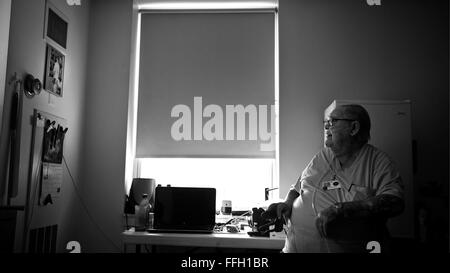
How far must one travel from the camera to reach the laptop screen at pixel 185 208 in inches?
97.4

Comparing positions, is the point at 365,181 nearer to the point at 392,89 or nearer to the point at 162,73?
the point at 392,89

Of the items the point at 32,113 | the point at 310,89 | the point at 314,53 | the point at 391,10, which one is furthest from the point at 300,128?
the point at 32,113

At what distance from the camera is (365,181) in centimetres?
145

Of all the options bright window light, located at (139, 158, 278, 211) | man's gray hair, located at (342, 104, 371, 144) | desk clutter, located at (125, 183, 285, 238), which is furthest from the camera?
bright window light, located at (139, 158, 278, 211)

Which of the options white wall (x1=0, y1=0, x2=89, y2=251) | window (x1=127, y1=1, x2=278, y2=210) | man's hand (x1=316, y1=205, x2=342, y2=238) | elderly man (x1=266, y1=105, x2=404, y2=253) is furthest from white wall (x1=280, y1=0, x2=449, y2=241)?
white wall (x1=0, y1=0, x2=89, y2=251)

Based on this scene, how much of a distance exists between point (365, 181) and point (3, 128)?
6.40ft

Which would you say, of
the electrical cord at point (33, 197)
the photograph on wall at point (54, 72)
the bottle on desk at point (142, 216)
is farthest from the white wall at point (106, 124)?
the electrical cord at point (33, 197)

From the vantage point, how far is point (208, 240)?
2258mm

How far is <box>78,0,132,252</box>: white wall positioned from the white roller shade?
0.19 meters

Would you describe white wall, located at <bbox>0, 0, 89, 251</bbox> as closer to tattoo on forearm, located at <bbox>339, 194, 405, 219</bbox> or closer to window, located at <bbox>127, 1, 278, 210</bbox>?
window, located at <bbox>127, 1, 278, 210</bbox>

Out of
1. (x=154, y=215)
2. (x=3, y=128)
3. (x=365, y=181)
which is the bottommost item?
(x=154, y=215)

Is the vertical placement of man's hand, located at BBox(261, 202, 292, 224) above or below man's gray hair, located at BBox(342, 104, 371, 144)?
below

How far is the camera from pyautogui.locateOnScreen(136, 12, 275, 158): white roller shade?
9.57 ft

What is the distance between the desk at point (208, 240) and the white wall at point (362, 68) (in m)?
0.60
